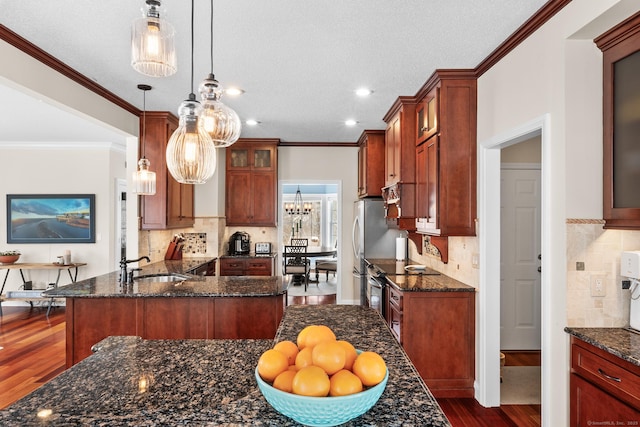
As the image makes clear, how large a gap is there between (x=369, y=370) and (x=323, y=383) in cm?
12

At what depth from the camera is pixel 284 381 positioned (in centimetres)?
92

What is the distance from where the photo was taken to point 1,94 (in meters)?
3.89

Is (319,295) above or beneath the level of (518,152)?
beneath

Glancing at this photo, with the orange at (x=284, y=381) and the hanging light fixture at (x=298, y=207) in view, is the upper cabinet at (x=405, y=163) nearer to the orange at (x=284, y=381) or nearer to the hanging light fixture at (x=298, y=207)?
the orange at (x=284, y=381)

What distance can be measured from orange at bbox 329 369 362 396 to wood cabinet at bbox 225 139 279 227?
504cm

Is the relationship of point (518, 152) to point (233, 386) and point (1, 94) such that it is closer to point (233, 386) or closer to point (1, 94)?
point (233, 386)

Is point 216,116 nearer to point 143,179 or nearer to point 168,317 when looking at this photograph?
point 168,317

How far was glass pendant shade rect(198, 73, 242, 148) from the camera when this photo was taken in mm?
1887

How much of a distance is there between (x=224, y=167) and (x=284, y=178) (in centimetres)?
94

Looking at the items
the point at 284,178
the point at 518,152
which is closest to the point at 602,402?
the point at 518,152

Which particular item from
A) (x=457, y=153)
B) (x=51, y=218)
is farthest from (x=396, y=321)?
(x=51, y=218)

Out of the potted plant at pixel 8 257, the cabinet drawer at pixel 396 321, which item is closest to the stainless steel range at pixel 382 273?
the cabinet drawer at pixel 396 321

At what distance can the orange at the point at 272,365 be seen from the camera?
0.95 meters

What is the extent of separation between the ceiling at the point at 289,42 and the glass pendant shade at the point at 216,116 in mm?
413
